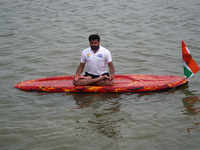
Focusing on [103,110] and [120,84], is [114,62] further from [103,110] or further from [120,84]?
[103,110]

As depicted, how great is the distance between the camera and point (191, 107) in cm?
642

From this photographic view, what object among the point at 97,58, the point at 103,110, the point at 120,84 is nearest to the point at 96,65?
the point at 97,58

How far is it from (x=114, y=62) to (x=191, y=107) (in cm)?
427

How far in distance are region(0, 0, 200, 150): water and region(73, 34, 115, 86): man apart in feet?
1.17

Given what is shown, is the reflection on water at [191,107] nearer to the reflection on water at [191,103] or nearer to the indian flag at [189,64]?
the reflection on water at [191,103]

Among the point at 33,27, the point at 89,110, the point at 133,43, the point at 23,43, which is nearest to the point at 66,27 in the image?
the point at 33,27

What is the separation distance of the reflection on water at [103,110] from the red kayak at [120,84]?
0.54 feet

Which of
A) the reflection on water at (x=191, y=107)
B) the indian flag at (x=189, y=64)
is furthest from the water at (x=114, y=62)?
the indian flag at (x=189, y=64)

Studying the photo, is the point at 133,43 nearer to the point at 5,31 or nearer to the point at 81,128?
the point at 5,31

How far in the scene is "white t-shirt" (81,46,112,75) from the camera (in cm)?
698

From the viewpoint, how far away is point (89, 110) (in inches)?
252

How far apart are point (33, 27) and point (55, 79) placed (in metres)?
7.09

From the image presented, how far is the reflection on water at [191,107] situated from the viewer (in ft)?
18.5

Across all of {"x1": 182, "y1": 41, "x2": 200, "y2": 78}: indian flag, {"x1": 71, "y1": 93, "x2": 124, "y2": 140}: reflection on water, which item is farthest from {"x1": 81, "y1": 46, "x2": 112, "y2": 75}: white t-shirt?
{"x1": 182, "y1": 41, "x2": 200, "y2": 78}: indian flag
